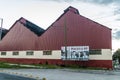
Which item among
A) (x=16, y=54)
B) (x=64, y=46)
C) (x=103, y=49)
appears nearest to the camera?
(x=103, y=49)

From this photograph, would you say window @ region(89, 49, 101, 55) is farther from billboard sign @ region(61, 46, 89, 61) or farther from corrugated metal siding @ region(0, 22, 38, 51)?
corrugated metal siding @ region(0, 22, 38, 51)

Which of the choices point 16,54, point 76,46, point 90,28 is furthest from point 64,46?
point 16,54

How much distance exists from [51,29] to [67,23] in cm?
389

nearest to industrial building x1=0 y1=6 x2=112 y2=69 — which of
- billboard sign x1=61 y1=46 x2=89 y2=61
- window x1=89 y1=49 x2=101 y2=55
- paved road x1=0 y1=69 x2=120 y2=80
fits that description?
window x1=89 y1=49 x2=101 y2=55

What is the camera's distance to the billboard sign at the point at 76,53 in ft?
148

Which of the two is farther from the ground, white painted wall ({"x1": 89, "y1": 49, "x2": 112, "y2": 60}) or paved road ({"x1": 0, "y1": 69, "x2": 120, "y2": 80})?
white painted wall ({"x1": 89, "y1": 49, "x2": 112, "y2": 60})

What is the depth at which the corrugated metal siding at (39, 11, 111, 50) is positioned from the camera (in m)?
44.6

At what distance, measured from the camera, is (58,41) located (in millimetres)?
49281

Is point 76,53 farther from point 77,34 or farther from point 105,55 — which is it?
point 105,55

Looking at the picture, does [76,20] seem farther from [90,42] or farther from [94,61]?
[94,61]

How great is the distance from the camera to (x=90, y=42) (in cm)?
4544

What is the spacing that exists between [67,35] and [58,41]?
7.60ft

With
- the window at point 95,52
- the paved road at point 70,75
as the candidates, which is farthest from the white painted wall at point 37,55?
the paved road at point 70,75

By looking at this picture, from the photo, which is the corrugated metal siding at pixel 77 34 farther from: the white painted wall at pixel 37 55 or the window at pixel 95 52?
the white painted wall at pixel 37 55
